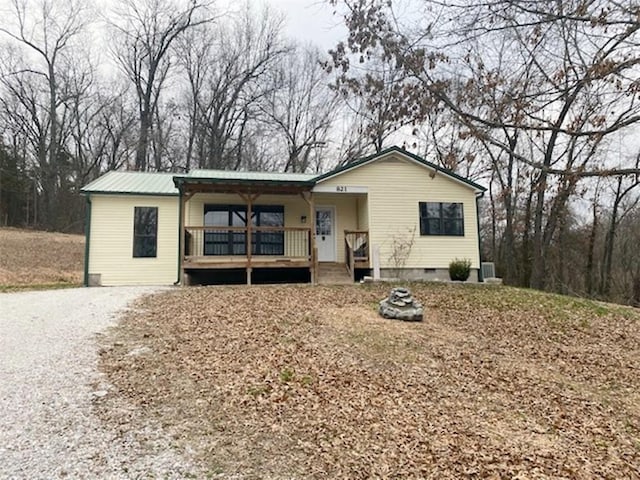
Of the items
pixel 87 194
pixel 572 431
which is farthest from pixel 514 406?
pixel 87 194

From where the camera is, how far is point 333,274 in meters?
13.1

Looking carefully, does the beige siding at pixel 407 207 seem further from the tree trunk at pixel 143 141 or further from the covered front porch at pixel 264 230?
the tree trunk at pixel 143 141

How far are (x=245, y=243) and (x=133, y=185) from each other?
431 cm

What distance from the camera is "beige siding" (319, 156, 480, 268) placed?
523 inches

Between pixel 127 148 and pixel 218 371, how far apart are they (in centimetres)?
2949

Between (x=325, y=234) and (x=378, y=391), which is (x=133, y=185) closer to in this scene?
(x=325, y=234)

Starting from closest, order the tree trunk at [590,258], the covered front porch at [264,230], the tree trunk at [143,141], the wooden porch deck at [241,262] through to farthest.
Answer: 1. the wooden porch deck at [241,262]
2. the covered front porch at [264,230]
3. the tree trunk at [590,258]
4. the tree trunk at [143,141]

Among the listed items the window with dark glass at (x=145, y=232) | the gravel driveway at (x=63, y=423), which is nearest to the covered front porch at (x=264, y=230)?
the window with dark glass at (x=145, y=232)

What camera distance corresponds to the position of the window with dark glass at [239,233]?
1341 cm

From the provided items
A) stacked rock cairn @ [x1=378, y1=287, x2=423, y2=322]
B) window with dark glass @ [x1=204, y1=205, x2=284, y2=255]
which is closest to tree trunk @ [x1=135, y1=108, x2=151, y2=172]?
window with dark glass @ [x1=204, y1=205, x2=284, y2=255]

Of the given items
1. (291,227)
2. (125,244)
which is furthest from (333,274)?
(125,244)

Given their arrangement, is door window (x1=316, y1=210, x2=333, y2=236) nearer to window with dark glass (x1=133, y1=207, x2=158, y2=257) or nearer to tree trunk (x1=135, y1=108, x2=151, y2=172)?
window with dark glass (x1=133, y1=207, x2=158, y2=257)

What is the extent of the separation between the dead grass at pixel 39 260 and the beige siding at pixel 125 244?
2242 mm

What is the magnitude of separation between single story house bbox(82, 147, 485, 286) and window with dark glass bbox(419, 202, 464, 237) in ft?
0.11
